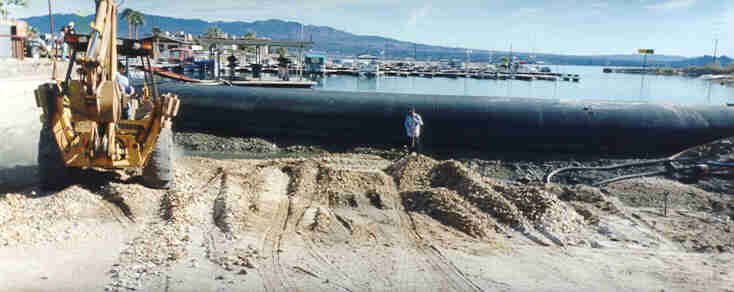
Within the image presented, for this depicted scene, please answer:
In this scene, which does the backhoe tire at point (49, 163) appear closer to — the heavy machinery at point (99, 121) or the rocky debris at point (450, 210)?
the heavy machinery at point (99, 121)

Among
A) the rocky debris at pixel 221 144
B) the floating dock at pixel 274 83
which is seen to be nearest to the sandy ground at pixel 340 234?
the rocky debris at pixel 221 144

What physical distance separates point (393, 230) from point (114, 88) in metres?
4.37

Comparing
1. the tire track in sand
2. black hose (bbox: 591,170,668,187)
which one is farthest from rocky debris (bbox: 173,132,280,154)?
black hose (bbox: 591,170,668,187)

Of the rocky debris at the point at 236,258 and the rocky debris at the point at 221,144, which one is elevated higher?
the rocky debris at the point at 221,144

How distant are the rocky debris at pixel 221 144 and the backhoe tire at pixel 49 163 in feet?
24.3

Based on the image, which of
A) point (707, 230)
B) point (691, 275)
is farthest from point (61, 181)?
point (707, 230)

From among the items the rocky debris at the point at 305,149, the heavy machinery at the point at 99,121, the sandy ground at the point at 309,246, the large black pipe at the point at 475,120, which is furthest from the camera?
the rocky debris at the point at 305,149

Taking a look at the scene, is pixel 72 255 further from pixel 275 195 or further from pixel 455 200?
pixel 455 200

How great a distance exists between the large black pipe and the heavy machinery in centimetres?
767

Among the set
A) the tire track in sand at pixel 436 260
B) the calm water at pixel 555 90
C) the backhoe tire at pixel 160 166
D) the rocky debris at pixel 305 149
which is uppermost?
the calm water at pixel 555 90

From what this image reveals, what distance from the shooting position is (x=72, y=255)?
6234 millimetres

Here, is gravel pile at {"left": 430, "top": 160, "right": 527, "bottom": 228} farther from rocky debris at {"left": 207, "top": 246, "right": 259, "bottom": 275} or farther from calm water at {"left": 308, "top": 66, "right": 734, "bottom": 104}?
calm water at {"left": 308, "top": 66, "right": 734, "bottom": 104}

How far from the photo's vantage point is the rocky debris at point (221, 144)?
51.5 feet

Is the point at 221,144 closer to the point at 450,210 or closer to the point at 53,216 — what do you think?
the point at 53,216
